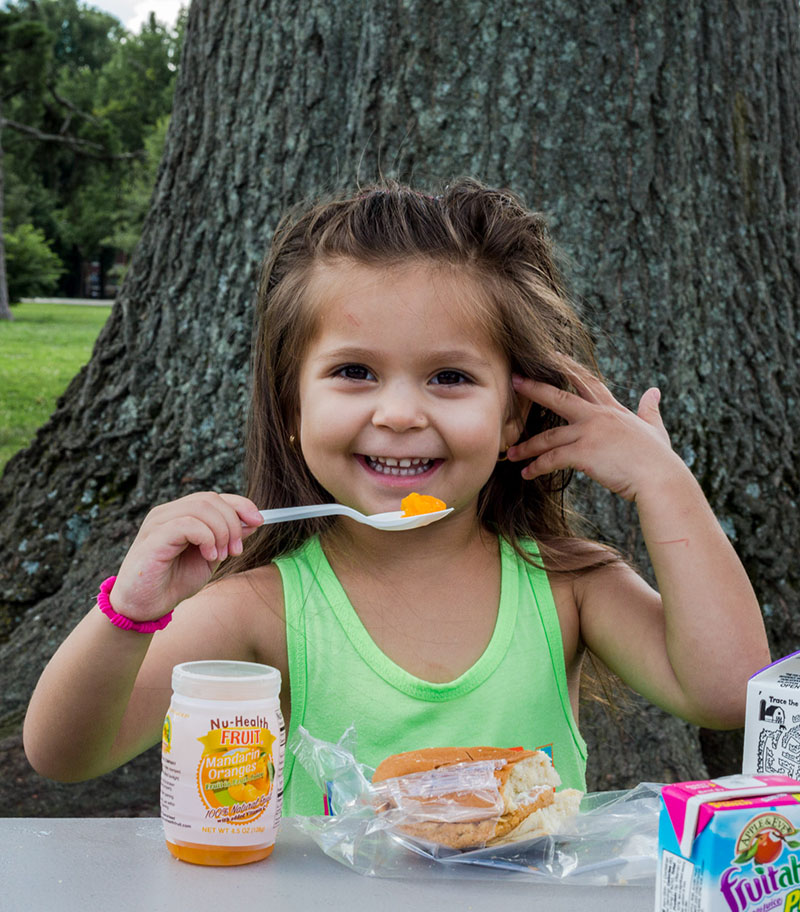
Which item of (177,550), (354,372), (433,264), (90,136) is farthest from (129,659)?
(90,136)

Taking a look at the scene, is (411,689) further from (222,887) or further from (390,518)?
(222,887)

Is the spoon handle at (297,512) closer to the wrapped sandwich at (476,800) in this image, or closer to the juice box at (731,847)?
the wrapped sandwich at (476,800)

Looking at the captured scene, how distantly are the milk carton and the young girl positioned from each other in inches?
20.9

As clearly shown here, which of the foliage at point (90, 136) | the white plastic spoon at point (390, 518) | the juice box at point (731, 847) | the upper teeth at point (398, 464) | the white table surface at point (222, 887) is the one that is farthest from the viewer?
the foliage at point (90, 136)

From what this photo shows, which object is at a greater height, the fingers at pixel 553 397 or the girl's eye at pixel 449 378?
the girl's eye at pixel 449 378

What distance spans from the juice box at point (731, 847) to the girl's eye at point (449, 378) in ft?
2.85

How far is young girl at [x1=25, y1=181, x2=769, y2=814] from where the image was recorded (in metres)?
1.61

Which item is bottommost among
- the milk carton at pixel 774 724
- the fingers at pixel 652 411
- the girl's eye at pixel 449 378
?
the milk carton at pixel 774 724

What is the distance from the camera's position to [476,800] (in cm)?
114

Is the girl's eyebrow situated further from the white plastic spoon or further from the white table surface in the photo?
the white table surface

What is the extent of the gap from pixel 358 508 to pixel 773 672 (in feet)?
2.46

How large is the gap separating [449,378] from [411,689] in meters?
0.50

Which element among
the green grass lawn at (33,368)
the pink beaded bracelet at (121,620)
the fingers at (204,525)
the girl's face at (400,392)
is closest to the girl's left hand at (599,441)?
the girl's face at (400,392)

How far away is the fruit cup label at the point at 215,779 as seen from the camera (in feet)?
3.56
